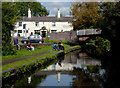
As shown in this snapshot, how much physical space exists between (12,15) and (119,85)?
1193 centimetres

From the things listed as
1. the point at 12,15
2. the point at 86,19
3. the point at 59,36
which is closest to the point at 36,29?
the point at 59,36

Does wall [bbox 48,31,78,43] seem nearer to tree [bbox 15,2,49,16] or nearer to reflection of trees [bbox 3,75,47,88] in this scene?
tree [bbox 15,2,49,16]

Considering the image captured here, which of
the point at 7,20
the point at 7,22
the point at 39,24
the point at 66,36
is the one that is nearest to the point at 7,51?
the point at 7,22

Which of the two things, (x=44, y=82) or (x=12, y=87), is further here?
(x=44, y=82)

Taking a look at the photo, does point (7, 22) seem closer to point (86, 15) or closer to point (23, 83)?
point (23, 83)

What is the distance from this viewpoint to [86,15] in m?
46.8

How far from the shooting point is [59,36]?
5184 cm

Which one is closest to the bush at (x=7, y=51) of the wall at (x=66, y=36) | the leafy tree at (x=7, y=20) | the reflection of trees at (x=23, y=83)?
the leafy tree at (x=7, y=20)

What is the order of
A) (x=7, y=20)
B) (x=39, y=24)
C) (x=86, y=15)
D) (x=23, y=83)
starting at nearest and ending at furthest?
1. (x=23, y=83)
2. (x=7, y=20)
3. (x=86, y=15)
4. (x=39, y=24)

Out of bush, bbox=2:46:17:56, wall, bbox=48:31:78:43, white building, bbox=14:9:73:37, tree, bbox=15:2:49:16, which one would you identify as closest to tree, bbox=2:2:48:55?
bush, bbox=2:46:17:56

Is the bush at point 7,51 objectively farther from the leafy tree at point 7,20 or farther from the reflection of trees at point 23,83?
the reflection of trees at point 23,83

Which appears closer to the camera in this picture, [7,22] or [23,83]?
[23,83]

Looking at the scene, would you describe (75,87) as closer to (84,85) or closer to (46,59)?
(84,85)

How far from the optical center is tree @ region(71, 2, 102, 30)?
1823 inches
